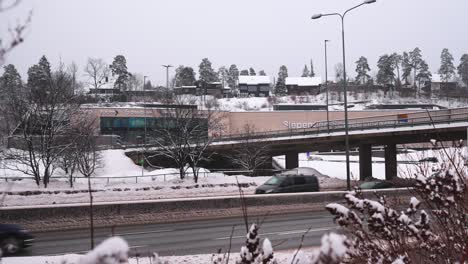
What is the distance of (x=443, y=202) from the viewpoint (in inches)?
194

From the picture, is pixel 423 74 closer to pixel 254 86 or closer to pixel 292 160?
pixel 254 86

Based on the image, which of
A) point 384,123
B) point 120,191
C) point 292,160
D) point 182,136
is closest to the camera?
point 120,191

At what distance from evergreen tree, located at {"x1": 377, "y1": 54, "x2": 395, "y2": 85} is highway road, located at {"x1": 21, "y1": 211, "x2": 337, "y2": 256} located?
423 ft

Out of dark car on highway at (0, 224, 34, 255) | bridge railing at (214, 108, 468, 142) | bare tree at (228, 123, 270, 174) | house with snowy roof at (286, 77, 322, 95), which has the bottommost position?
bare tree at (228, 123, 270, 174)

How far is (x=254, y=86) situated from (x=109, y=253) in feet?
513

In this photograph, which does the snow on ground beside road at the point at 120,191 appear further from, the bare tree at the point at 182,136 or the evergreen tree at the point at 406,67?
the evergreen tree at the point at 406,67

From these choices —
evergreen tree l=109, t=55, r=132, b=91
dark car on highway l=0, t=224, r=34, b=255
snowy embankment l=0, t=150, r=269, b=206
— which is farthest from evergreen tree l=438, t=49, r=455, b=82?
dark car on highway l=0, t=224, r=34, b=255

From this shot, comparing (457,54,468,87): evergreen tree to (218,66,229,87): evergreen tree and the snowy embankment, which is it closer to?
(218,66,229,87): evergreen tree

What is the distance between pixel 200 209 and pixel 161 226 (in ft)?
9.04

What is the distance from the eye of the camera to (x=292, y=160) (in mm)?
64250

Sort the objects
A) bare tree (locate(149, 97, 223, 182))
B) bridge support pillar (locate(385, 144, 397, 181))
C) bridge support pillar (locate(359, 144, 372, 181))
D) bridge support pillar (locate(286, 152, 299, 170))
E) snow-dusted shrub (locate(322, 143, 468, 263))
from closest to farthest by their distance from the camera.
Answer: snow-dusted shrub (locate(322, 143, 468, 263))
bare tree (locate(149, 97, 223, 182))
bridge support pillar (locate(385, 144, 397, 181))
bridge support pillar (locate(359, 144, 372, 181))
bridge support pillar (locate(286, 152, 299, 170))

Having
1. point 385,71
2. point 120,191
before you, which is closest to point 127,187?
point 120,191

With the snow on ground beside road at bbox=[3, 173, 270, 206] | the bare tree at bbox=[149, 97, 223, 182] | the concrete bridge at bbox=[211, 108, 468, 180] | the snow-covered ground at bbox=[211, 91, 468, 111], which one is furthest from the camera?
the snow-covered ground at bbox=[211, 91, 468, 111]

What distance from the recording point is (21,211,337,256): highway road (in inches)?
555
